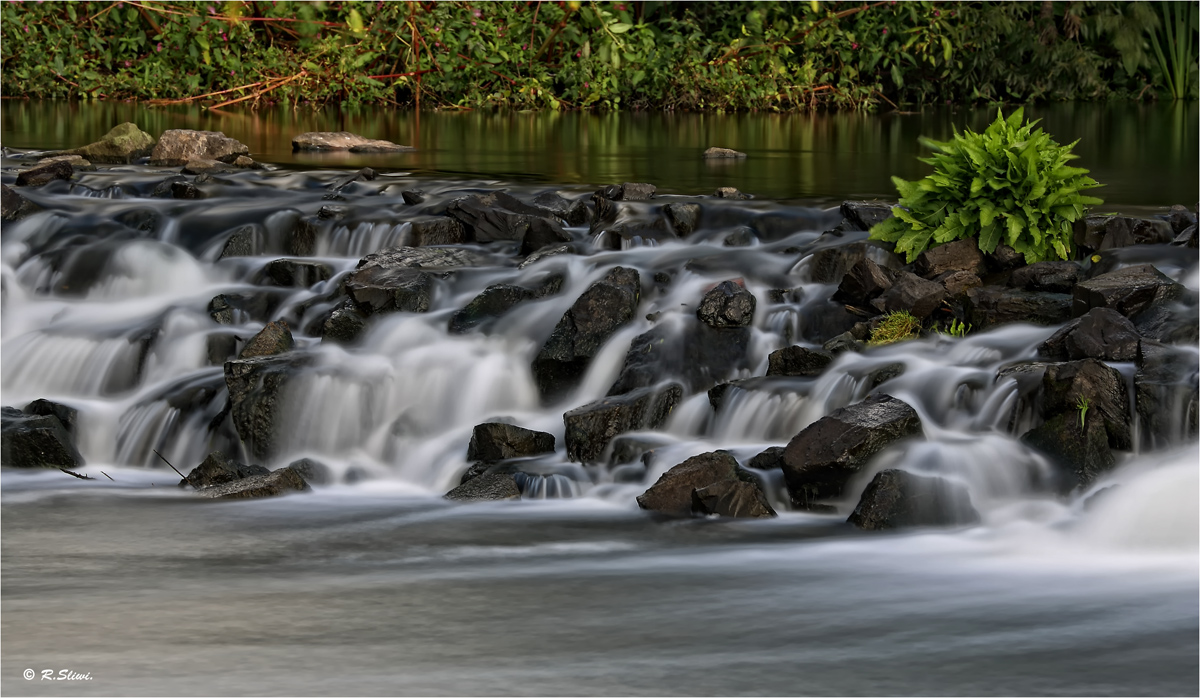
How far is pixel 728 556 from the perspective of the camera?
220 inches

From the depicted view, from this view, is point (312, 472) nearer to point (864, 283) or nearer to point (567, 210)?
point (864, 283)

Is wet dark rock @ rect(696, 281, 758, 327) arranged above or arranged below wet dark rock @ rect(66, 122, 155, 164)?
below

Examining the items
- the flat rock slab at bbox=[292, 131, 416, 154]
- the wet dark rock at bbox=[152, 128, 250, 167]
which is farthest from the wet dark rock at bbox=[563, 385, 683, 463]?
the flat rock slab at bbox=[292, 131, 416, 154]

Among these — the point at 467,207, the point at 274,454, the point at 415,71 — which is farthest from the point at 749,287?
the point at 415,71

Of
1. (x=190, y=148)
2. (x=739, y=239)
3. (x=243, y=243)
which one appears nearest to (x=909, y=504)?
(x=739, y=239)

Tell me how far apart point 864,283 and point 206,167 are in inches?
258

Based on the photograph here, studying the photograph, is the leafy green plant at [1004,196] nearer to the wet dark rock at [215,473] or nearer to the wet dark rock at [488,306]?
the wet dark rock at [488,306]

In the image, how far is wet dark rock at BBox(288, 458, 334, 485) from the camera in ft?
22.2

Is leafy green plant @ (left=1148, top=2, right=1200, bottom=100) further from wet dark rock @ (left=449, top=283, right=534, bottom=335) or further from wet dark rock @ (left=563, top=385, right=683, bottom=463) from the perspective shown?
wet dark rock @ (left=563, top=385, right=683, bottom=463)

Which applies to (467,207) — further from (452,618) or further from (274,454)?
(452,618)

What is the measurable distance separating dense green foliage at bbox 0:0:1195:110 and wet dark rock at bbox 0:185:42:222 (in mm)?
10710

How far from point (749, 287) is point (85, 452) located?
3.63m

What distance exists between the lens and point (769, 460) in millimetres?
6344

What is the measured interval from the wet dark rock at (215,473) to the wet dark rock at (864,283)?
3.13m
